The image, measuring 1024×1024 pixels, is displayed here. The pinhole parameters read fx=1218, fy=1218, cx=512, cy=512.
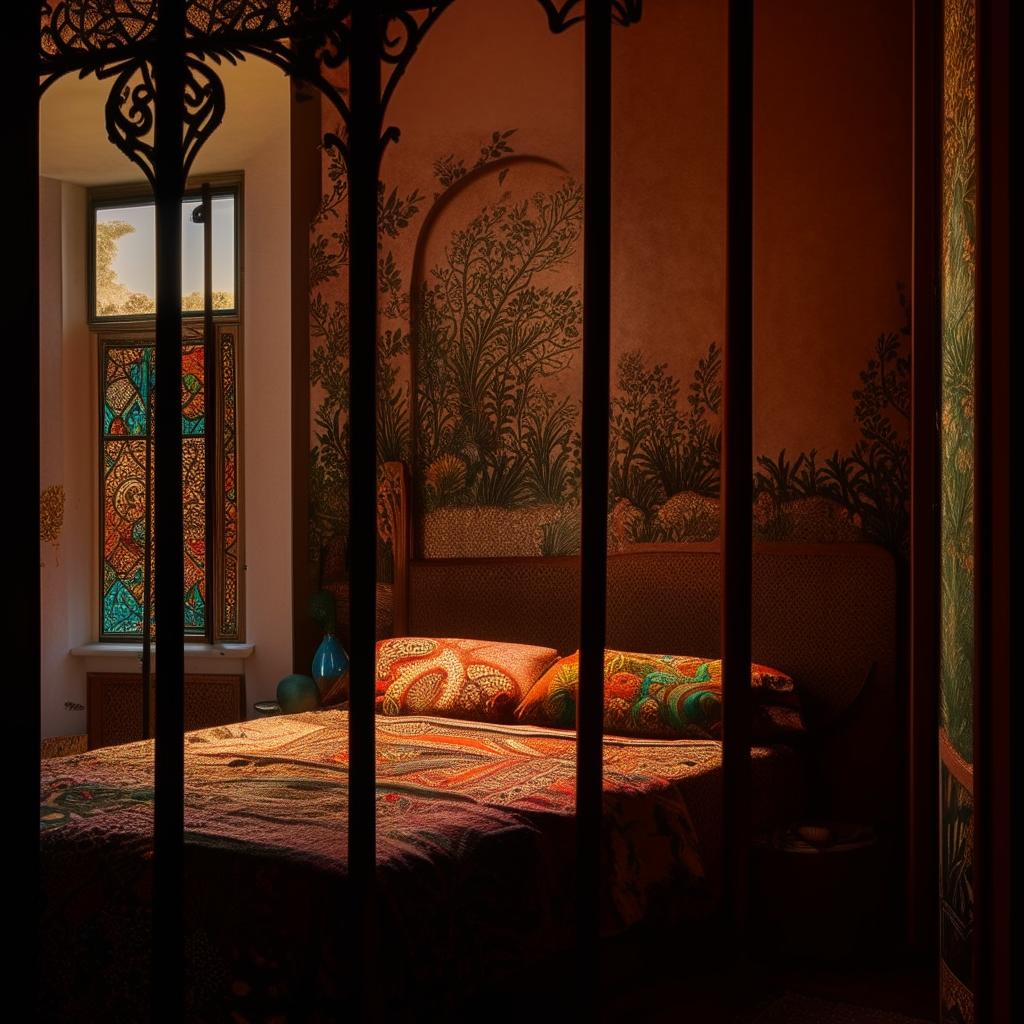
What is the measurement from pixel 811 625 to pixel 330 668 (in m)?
1.97

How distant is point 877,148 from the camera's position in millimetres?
4102

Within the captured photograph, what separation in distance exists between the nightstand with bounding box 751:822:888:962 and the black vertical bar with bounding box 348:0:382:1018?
2785 millimetres

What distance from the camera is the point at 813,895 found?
11.7 feet

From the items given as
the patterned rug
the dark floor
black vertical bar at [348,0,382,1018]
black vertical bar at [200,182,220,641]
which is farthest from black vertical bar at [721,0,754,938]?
black vertical bar at [200,182,220,641]

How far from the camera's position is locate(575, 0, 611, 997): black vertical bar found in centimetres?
112

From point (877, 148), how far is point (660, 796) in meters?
2.31

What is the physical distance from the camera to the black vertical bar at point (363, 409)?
0.98m

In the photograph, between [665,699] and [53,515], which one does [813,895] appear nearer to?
[665,699]

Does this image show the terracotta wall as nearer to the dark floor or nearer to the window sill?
the window sill
